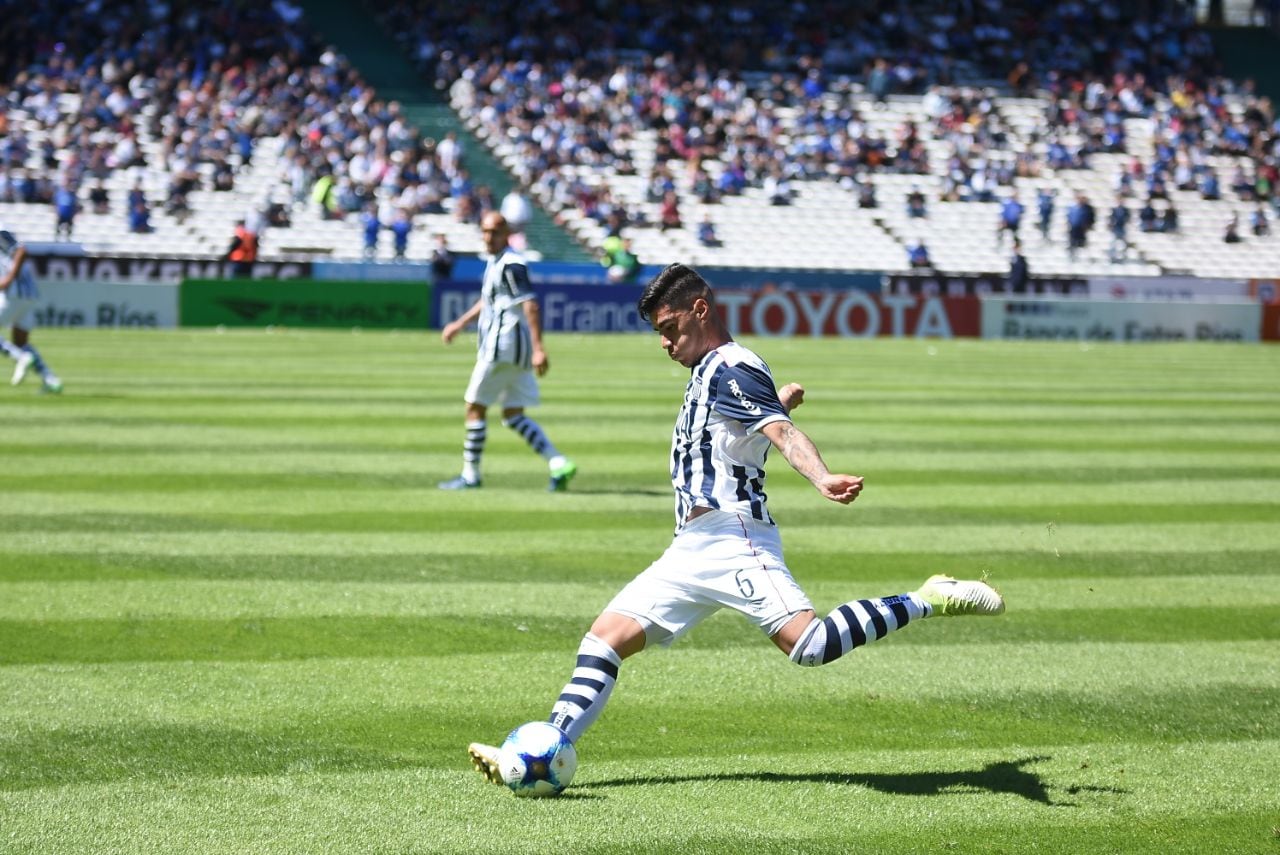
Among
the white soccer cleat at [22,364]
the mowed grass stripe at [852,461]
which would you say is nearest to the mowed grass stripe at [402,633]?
the mowed grass stripe at [852,461]

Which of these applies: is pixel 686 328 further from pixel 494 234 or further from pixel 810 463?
pixel 494 234

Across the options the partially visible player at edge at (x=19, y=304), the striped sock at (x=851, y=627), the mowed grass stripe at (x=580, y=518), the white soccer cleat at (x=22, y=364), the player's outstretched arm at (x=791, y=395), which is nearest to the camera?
the striped sock at (x=851, y=627)

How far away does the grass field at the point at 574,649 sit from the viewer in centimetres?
590

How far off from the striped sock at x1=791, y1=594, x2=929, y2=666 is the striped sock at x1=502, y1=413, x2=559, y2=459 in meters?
7.84

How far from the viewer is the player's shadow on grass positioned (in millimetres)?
6285

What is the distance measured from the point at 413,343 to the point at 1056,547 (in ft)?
76.1

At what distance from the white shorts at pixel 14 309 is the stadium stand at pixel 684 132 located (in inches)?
867

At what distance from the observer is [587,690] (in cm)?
613

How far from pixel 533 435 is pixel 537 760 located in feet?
27.7

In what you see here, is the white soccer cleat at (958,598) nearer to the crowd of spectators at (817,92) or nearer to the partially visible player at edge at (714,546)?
the partially visible player at edge at (714,546)

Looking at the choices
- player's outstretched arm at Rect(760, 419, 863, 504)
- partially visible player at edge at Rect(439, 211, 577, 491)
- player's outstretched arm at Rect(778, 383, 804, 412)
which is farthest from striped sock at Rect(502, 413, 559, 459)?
player's outstretched arm at Rect(760, 419, 863, 504)

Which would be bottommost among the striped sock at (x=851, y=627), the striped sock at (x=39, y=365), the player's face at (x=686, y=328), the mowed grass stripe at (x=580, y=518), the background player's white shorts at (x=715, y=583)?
the mowed grass stripe at (x=580, y=518)

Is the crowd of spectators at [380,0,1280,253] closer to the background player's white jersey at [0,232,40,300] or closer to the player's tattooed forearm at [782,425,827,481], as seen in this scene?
the background player's white jersey at [0,232,40,300]

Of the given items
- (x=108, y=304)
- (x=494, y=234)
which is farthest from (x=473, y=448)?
(x=108, y=304)
